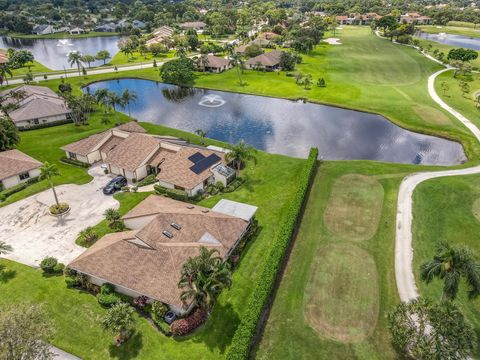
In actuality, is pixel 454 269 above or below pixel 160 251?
above

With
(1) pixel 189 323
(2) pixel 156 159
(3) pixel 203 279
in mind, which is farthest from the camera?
(2) pixel 156 159

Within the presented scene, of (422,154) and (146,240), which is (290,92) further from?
(146,240)

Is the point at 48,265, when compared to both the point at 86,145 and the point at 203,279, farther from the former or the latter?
the point at 86,145

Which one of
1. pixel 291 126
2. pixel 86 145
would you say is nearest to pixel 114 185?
pixel 86 145

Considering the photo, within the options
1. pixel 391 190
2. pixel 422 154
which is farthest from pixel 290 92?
pixel 391 190

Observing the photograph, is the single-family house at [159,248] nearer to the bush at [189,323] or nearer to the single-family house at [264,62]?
the bush at [189,323]

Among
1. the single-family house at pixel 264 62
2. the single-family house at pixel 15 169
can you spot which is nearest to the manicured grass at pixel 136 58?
the single-family house at pixel 264 62
